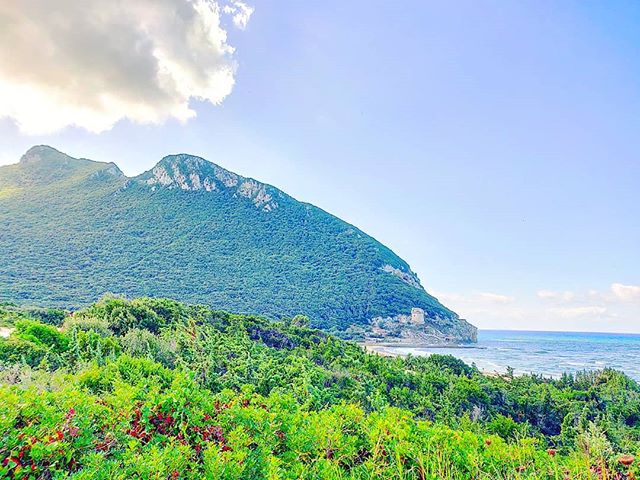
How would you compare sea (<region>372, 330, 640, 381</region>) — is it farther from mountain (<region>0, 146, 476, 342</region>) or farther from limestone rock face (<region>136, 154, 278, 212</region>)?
limestone rock face (<region>136, 154, 278, 212</region>)

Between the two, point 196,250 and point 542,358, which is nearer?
point 542,358

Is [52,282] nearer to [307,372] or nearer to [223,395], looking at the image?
[307,372]

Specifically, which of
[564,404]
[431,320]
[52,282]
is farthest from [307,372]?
[431,320]

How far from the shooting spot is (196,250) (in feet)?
224

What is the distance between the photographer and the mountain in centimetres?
5475

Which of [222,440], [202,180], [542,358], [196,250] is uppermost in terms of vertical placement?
[202,180]

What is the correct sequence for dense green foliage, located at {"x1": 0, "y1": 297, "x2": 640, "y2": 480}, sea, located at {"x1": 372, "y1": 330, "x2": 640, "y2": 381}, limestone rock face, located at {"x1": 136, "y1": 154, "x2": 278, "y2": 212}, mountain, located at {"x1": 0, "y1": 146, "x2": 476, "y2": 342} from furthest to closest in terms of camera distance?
1. limestone rock face, located at {"x1": 136, "y1": 154, "x2": 278, "y2": 212}
2. mountain, located at {"x1": 0, "y1": 146, "x2": 476, "y2": 342}
3. sea, located at {"x1": 372, "y1": 330, "x2": 640, "y2": 381}
4. dense green foliage, located at {"x1": 0, "y1": 297, "x2": 640, "y2": 480}

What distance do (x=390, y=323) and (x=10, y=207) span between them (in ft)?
235

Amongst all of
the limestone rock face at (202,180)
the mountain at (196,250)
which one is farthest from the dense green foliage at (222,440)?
the limestone rock face at (202,180)

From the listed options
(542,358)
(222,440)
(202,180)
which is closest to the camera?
(222,440)

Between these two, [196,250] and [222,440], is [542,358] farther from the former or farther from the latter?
[222,440]

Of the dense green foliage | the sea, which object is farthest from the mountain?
the dense green foliage

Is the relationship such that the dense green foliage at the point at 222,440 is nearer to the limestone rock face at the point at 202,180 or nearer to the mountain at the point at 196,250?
the mountain at the point at 196,250

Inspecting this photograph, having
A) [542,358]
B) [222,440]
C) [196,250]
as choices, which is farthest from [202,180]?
[222,440]
